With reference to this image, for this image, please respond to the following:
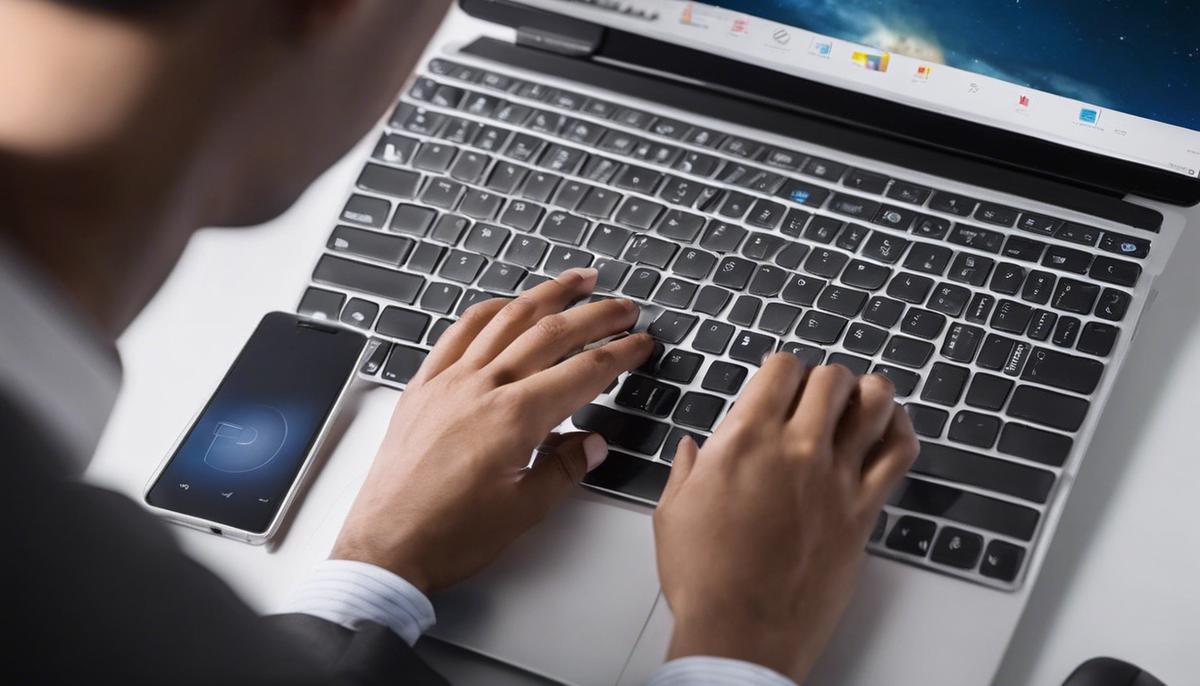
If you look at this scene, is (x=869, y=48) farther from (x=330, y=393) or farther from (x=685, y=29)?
(x=330, y=393)

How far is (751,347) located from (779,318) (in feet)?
0.08

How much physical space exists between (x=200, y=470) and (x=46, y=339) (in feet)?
0.58

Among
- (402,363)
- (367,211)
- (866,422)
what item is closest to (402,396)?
(402,363)

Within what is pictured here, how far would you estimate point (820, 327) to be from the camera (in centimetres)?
57

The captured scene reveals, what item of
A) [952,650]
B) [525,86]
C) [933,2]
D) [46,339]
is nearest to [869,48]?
[933,2]

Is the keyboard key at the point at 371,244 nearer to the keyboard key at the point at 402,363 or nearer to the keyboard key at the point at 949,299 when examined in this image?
the keyboard key at the point at 402,363

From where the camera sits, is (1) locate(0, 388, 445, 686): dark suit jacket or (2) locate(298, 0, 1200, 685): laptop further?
(2) locate(298, 0, 1200, 685): laptop

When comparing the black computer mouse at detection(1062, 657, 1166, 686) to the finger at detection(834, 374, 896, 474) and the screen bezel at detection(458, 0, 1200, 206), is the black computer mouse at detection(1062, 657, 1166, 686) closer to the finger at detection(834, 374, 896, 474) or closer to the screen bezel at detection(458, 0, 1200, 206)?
the finger at detection(834, 374, 896, 474)

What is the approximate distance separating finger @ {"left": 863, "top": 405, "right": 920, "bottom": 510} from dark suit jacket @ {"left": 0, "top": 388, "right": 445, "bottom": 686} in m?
0.31

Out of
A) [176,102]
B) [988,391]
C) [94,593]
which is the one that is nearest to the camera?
[94,593]

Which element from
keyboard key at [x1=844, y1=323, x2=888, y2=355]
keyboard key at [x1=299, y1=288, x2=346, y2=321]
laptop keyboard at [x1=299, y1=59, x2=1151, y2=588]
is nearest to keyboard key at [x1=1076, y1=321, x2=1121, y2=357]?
laptop keyboard at [x1=299, y1=59, x2=1151, y2=588]

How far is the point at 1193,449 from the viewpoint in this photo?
55 centimetres

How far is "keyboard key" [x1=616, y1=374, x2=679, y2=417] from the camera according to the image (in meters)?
0.55

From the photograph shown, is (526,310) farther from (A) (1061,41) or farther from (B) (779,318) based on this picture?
(A) (1061,41)
